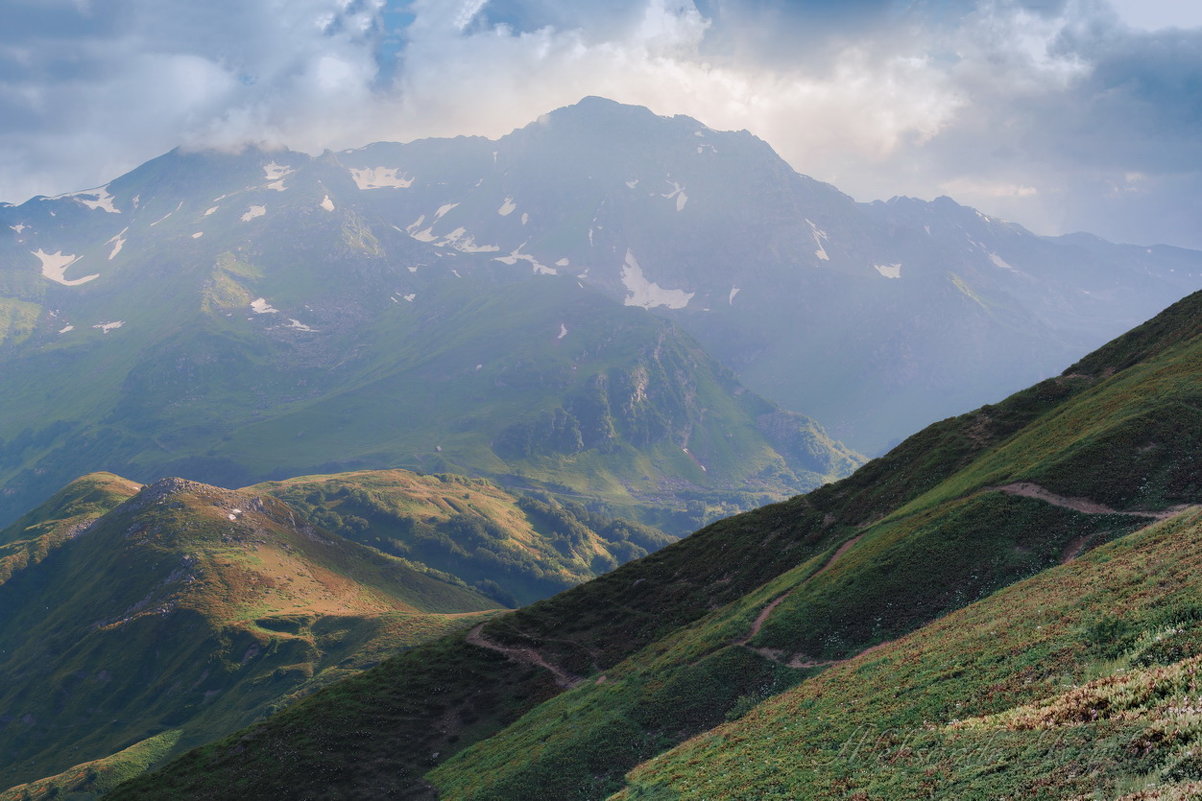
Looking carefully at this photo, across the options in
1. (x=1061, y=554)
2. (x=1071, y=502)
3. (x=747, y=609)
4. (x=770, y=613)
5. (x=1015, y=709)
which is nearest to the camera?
(x=1015, y=709)

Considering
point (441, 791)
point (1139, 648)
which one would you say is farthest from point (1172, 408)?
point (441, 791)

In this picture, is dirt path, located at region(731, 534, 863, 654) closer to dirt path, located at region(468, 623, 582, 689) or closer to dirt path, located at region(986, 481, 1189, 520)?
dirt path, located at region(986, 481, 1189, 520)

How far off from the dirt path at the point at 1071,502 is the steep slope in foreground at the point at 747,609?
22 cm

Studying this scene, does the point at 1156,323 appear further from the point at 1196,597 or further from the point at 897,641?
the point at 1196,597

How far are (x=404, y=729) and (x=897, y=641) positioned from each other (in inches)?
2312

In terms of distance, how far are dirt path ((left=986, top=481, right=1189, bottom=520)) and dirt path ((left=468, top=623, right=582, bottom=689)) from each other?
54.6m

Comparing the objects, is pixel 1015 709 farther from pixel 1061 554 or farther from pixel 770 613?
pixel 770 613

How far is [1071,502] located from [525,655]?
6811 cm

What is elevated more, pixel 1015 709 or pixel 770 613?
pixel 1015 709

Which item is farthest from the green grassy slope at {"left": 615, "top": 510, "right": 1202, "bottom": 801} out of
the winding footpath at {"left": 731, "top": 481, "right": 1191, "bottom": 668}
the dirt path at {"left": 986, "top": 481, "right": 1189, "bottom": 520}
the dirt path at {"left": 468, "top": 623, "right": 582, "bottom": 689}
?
the dirt path at {"left": 468, "top": 623, "right": 582, "bottom": 689}

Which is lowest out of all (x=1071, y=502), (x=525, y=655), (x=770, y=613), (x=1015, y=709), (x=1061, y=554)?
(x=1061, y=554)

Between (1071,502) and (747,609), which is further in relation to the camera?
(747,609)

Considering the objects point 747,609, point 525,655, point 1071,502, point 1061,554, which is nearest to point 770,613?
point 747,609

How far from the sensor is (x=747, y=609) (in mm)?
73125
